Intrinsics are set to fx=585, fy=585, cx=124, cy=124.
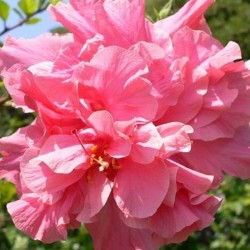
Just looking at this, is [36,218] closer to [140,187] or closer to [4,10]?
[140,187]

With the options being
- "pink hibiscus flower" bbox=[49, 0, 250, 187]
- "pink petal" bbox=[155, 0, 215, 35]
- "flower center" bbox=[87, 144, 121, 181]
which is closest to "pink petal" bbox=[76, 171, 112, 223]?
"flower center" bbox=[87, 144, 121, 181]

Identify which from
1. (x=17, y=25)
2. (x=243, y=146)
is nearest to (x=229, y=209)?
(x=17, y=25)

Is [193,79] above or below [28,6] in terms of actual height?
above

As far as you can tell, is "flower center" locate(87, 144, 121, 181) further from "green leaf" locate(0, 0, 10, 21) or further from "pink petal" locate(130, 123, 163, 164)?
"green leaf" locate(0, 0, 10, 21)

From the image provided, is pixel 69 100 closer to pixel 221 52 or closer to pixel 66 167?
pixel 66 167

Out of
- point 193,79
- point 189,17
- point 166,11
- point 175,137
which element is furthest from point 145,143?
point 166,11

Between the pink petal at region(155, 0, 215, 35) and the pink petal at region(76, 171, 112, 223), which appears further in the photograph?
the pink petal at region(155, 0, 215, 35)

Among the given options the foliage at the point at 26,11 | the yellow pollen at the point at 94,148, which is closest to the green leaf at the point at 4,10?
the foliage at the point at 26,11
